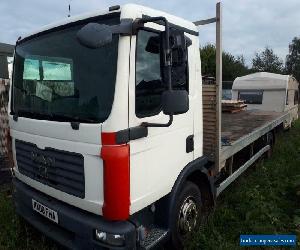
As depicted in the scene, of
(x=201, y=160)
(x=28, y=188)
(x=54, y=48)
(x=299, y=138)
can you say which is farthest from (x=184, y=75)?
(x=299, y=138)

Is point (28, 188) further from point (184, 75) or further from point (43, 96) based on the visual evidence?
point (184, 75)

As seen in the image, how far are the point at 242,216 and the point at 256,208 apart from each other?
242 mm

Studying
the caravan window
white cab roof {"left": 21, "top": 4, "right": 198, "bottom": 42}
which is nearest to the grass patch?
white cab roof {"left": 21, "top": 4, "right": 198, "bottom": 42}

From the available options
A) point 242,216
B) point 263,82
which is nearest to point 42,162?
point 242,216

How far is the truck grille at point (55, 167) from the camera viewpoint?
273cm

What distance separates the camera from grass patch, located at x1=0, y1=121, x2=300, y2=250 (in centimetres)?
368

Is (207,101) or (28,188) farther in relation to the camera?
(207,101)

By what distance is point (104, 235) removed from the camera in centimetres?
261

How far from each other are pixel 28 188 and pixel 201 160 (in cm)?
192

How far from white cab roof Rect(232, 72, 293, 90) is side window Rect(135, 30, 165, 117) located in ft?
26.8

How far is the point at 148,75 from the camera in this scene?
9.19 ft

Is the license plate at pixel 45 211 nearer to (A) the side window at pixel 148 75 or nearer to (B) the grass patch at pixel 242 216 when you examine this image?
(B) the grass patch at pixel 242 216

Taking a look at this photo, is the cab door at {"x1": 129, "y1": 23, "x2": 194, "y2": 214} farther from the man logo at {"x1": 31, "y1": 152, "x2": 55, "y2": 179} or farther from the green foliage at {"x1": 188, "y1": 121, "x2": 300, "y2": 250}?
the green foliage at {"x1": 188, "y1": 121, "x2": 300, "y2": 250}

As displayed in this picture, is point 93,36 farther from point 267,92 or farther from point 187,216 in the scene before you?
point 267,92
